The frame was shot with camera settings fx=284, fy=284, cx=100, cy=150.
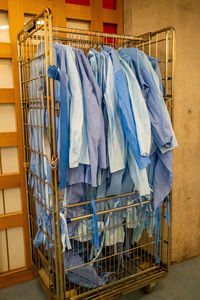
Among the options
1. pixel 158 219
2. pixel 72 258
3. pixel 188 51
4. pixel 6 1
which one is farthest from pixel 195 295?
pixel 6 1

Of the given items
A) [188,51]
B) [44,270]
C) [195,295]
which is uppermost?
[188,51]

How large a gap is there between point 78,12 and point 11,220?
163cm

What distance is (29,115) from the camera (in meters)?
1.88

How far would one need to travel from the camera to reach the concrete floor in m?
2.08

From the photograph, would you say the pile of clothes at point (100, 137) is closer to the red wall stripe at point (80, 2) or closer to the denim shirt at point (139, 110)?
the denim shirt at point (139, 110)

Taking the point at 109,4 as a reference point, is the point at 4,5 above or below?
below

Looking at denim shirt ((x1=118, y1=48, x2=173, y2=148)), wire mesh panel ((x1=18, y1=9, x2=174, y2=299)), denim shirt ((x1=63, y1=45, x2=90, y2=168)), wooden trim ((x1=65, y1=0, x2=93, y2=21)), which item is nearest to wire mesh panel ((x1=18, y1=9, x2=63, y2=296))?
Answer: wire mesh panel ((x1=18, y1=9, x2=174, y2=299))

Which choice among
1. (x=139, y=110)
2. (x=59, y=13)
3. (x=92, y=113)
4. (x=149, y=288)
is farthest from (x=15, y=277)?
(x=59, y=13)

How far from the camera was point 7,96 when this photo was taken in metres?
2.00

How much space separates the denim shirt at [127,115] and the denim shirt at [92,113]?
13cm

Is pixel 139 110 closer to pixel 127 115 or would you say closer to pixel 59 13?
pixel 127 115

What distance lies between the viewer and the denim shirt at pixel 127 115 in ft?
5.34

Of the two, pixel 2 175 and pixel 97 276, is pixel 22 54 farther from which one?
pixel 97 276

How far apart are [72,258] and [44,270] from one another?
36 cm
